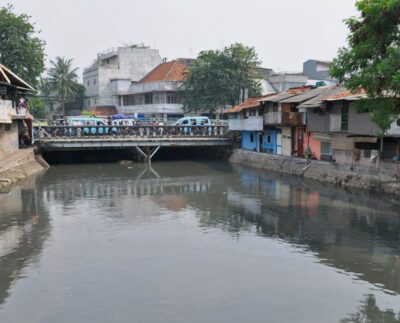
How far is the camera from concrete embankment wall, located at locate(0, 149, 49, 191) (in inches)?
1163

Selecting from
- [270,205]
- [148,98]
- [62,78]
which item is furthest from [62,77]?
[270,205]

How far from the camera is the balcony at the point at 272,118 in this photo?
3772cm

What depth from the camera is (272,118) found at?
38781 mm

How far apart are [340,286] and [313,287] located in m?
0.78

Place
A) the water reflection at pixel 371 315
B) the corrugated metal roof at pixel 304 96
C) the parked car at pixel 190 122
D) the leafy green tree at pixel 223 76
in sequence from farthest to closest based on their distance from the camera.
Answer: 1. the leafy green tree at pixel 223 76
2. the parked car at pixel 190 122
3. the corrugated metal roof at pixel 304 96
4. the water reflection at pixel 371 315

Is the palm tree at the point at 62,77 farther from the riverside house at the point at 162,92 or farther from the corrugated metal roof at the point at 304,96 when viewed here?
the corrugated metal roof at the point at 304,96

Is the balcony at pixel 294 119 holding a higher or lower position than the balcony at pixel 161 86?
lower

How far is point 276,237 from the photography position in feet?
58.7

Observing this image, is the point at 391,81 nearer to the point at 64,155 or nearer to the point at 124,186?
the point at 124,186

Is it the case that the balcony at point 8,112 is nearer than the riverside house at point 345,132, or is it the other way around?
the riverside house at point 345,132

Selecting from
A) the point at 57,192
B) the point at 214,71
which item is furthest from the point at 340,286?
the point at 214,71

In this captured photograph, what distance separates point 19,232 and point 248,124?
2706cm

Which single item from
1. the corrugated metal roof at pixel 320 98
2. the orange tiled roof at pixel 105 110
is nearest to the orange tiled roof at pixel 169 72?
the orange tiled roof at pixel 105 110

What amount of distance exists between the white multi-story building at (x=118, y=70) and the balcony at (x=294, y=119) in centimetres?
3816
